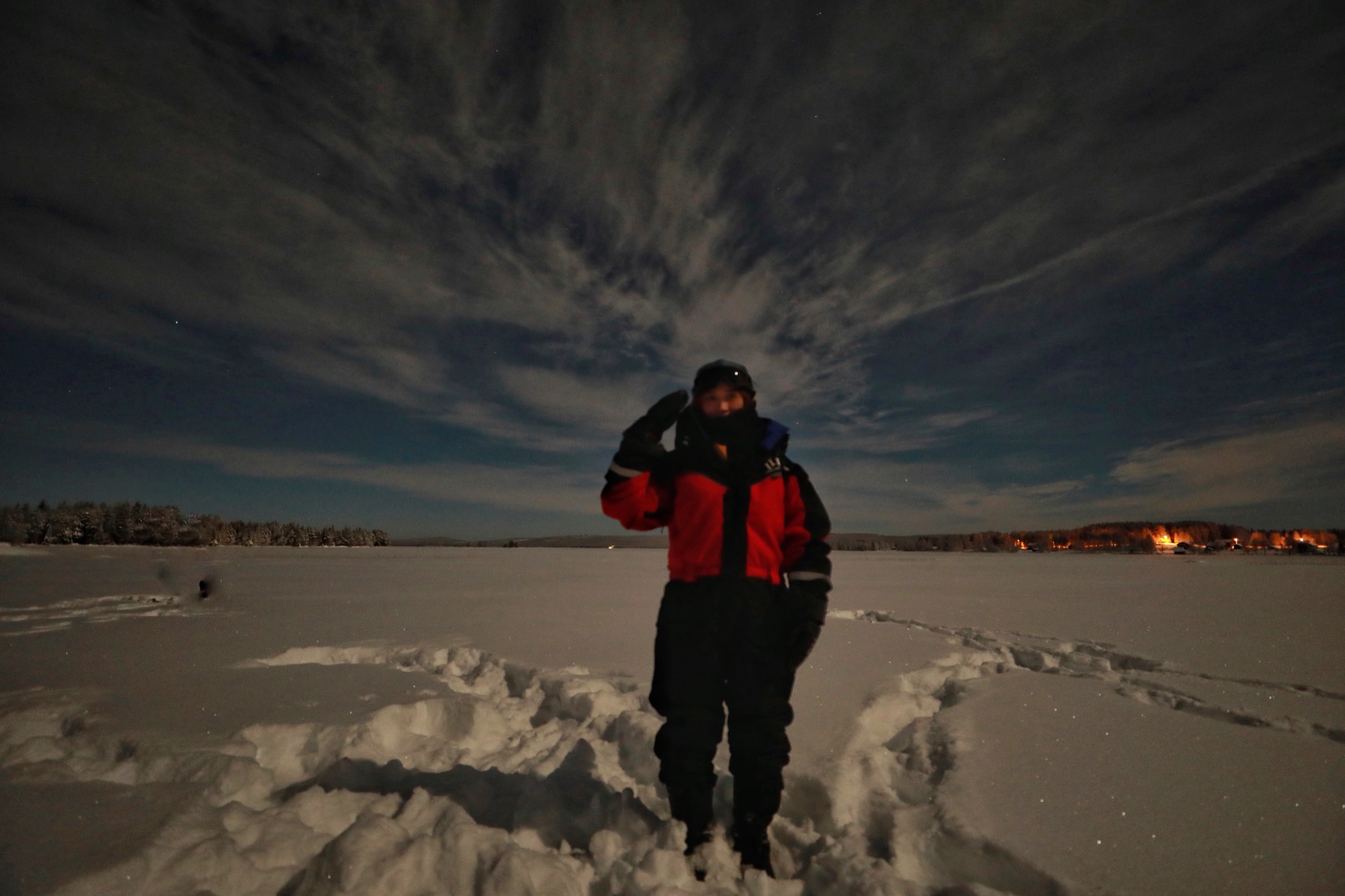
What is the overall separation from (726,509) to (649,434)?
1.66 ft

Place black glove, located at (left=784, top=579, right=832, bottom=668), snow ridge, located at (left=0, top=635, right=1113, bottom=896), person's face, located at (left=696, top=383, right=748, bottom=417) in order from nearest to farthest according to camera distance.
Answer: snow ridge, located at (left=0, top=635, right=1113, bottom=896)
black glove, located at (left=784, top=579, right=832, bottom=668)
person's face, located at (left=696, top=383, right=748, bottom=417)

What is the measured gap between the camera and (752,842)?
7.72ft

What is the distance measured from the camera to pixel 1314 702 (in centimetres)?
378

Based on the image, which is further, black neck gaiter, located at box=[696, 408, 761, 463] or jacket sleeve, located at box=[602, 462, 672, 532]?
black neck gaiter, located at box=[696, 408, 761, 463]

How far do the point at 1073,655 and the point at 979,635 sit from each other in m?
1.08

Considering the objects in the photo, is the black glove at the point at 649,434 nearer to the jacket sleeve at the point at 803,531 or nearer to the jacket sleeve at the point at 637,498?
the jacket sleeve at the point at 637,498

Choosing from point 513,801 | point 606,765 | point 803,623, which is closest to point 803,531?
point 803,623

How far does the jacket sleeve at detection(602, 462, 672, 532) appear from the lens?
2506 millimetres

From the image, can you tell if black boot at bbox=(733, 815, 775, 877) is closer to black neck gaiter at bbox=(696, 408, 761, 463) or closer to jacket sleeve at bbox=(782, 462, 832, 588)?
jacket sleeve at bbox=(782, 462, 832, 588)

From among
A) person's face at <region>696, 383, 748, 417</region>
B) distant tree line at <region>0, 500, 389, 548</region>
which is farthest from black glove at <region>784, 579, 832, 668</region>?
distant tree line at <region>0, 500, 389, 548</region>

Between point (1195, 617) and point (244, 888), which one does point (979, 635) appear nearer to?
point (1195, 617)

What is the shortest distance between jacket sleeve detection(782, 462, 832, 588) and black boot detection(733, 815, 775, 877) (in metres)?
1.07

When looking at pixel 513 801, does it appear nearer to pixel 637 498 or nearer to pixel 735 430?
pixel 637 498

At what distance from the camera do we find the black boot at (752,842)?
91.9 inches
